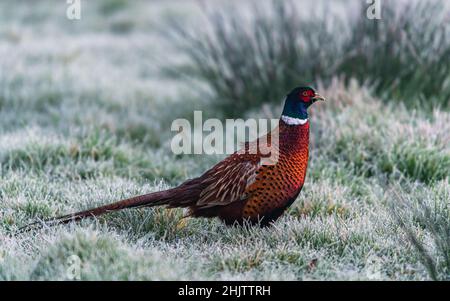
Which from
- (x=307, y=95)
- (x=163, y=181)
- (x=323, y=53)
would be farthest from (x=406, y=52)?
(x=163, y=181)

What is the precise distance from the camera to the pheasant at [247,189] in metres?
3.32

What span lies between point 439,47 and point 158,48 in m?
5.02

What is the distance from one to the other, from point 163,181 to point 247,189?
898mm

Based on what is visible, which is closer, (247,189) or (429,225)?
(429,225)

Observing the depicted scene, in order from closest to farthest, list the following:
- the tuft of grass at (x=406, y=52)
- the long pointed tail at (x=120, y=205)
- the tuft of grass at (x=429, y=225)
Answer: the tuft of grass at (x=429, y=225), the long pointed tail at (x=120, y=205), the tuft of grass at (x=406, y=52)

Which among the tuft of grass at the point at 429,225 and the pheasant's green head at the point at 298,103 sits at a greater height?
the pheasant's green head at the point at 298,103

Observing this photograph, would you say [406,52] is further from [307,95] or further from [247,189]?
[247,189]

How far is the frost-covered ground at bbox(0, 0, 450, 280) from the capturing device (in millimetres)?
2932

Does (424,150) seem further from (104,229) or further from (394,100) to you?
(104,229)

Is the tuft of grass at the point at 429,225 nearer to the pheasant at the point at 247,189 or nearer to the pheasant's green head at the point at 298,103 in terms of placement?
the pheasant at the point at 247,189

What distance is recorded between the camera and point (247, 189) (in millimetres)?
3355

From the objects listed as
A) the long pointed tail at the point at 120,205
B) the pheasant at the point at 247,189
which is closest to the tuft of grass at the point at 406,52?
the pheasant at the point at 247,189

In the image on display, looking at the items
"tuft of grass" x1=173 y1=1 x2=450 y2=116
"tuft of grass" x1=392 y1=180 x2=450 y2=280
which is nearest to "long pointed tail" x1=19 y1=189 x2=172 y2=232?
"tuft of grass" x1=392 y1=180 x2=450 y2=280

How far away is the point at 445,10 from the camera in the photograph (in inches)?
228
